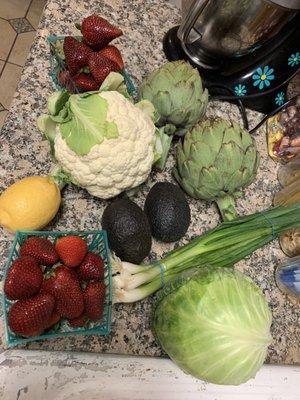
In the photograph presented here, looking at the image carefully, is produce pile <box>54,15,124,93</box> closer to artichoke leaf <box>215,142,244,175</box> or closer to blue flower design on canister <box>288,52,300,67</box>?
artichoke leaf <box>215,142,244,175</box>

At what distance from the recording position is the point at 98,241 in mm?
659

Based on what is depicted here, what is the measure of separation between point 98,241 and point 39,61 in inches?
17.2

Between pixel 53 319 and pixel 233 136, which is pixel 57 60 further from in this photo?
pixel 53 319

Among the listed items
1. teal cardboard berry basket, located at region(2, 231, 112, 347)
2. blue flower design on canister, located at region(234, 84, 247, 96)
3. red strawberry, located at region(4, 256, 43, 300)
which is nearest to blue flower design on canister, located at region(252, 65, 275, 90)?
blue flower design on canister, located at region(234, 84, 247, 96)

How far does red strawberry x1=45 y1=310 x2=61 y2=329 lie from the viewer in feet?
1.90

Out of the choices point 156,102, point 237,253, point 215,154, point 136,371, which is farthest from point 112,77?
point 136,371

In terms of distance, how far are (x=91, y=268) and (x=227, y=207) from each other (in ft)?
1.07

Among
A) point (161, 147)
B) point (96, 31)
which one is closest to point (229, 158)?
point (161, 147)

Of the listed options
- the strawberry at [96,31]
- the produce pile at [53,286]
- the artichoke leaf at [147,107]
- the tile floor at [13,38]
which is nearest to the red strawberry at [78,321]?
the produce pile at [53,286]

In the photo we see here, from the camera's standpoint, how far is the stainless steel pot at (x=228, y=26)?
0.73 m

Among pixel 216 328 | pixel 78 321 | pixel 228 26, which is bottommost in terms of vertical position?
pixel 78 321

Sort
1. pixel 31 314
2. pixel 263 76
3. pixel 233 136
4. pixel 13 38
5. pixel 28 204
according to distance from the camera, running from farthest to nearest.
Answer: pixel 13 38 < pixel 263 76 < pixel 233 136 < pixel 28 204 < pixel 31 314

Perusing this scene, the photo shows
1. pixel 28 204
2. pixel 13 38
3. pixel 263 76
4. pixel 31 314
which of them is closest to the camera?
pixel 31 314

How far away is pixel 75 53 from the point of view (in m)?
0.72
